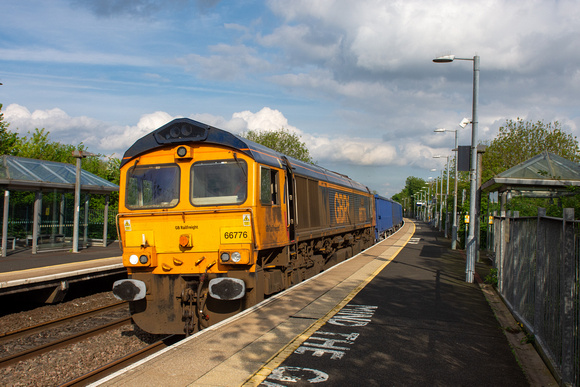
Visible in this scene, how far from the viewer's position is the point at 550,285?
19.4ft

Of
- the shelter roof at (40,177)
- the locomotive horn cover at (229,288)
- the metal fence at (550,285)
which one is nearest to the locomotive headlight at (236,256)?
the locomotive horn cover at (229,288)

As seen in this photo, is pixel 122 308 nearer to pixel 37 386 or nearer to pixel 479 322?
→ pixel 37 386

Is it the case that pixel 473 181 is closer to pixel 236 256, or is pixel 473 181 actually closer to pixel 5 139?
pixel 236 256

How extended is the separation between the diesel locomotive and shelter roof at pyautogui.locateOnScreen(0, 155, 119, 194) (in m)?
10.7

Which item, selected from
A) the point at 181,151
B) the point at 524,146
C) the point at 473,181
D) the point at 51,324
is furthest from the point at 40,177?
the point at 524,146

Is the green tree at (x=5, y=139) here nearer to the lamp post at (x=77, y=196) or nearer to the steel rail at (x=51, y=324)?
the lamp post at (x=77, y=196)

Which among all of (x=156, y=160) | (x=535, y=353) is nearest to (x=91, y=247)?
(x=156, y=160)

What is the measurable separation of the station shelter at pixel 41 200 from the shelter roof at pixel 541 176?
15.3 meters

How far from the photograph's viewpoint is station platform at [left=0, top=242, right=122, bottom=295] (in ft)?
35.8

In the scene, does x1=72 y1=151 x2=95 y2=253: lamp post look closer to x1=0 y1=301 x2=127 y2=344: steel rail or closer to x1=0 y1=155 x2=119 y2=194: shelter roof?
x1=0 y1=155 x2=119 y2=194: shelter roof

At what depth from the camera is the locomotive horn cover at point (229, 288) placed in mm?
7629

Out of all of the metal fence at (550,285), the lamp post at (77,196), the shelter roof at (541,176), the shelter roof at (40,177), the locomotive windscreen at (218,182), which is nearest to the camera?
the metal fence at (550,285)

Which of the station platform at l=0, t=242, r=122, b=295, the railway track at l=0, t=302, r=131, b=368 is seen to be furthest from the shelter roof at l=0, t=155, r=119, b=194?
the railway track at l=0, t=302, r=131, b=368

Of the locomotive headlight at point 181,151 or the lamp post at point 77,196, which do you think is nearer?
the locomotive headlight at point 181,151
